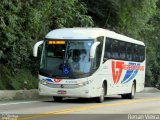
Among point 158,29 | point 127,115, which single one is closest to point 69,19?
point 127,115

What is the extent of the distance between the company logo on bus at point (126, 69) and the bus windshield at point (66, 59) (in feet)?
10.8

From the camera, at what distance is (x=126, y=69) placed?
2870 centimetres

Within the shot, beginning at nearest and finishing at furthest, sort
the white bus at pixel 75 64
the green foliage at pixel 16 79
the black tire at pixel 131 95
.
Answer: the white bus at pixel 75 64 < the green foliage at pixel 16 79 < the black tire at pixel 131 95

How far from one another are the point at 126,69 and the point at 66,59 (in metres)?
6.26

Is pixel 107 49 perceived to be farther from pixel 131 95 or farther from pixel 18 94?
pixel 131 95

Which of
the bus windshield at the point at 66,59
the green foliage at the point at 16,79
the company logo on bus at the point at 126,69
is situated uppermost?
the bus windshield at the point at 66,59

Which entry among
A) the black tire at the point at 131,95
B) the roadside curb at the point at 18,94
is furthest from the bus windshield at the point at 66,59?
the black tire at the point at 131,95

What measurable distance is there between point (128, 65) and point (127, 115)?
11.3 meters

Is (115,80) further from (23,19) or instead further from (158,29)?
(158,29)

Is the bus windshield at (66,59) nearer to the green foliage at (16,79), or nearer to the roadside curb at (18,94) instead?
the roadside curb at (18,94)

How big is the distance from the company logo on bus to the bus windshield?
3.30 meters

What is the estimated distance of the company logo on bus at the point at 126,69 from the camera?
87.6 feet

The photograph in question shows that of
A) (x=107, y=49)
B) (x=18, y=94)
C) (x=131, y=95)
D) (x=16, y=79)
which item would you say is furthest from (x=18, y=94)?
(x=131, y=95)

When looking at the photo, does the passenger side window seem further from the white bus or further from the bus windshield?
the bus windshield
